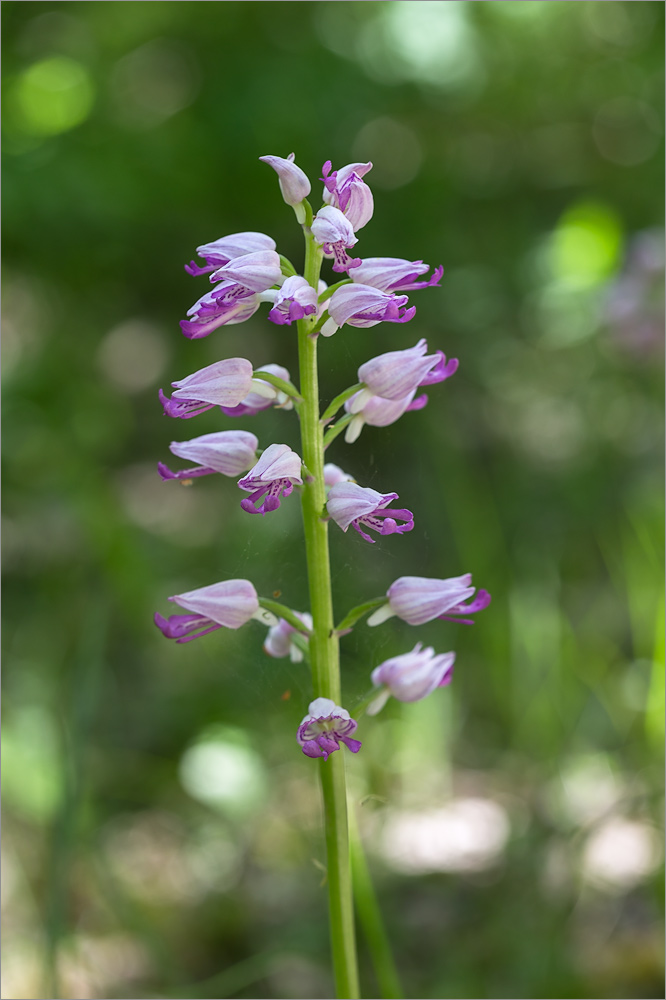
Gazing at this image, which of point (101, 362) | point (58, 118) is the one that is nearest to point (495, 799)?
point (58, 118)

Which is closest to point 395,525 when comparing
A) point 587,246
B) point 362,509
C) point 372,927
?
point 362,509

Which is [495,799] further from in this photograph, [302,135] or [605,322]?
[302,135]

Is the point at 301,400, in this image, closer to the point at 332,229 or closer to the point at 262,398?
the point at 262,398

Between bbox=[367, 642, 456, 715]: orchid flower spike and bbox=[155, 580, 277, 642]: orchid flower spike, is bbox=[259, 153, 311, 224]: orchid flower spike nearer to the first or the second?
bbox=[155, 580, 277, 642]: orchid flower spike

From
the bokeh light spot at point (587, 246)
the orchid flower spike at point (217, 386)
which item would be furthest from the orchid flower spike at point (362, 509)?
the bokeh light spot at point (587, 246)

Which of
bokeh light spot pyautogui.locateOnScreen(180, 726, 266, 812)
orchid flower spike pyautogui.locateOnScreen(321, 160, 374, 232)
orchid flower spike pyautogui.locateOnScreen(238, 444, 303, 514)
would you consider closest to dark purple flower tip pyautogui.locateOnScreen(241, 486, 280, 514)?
orchid flower spike pyautogui.locateOnScreen(238, 444, 303, 514)

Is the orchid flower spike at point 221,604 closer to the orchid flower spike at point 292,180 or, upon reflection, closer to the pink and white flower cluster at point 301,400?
the pink and white flower cluster at point 301,400
